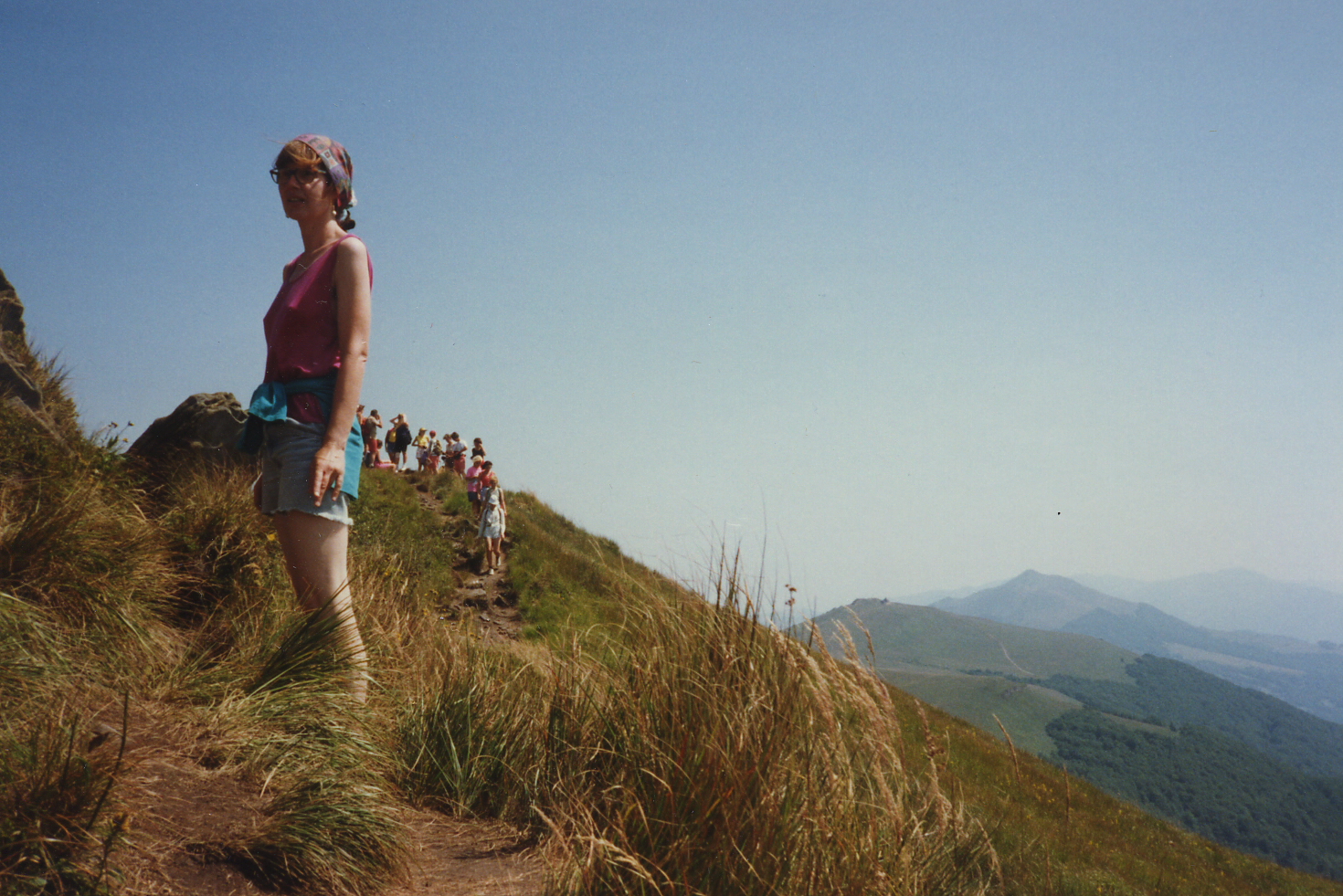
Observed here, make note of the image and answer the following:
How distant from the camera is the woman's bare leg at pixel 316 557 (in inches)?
115

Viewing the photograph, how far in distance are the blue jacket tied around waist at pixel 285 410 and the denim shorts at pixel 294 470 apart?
0.17 feet

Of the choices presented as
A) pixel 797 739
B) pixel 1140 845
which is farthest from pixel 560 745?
pixel 1140 845

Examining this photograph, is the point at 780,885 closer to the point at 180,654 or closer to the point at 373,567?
the point at 180,654

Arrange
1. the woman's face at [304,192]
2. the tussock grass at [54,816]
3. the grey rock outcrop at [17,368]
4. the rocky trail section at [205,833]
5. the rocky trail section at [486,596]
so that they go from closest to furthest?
the tussock grass at [54,816] < the rocky trail section at [205,833] < the woman's face at [304,192] < the grey rock outcrop at [17,368] < the rocky trail section at [486,596]

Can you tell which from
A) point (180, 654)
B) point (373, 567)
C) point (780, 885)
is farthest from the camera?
point (373, 567)

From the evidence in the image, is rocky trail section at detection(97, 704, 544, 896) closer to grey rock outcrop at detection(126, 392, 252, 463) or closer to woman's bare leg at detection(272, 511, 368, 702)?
woman's bare leg at detection(272, 511, 368, 702)

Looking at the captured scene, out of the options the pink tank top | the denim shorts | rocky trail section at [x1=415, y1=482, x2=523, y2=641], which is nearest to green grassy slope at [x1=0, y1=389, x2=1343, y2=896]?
the denim shorts

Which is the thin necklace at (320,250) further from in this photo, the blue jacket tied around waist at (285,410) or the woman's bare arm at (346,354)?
the blue jacket tied around waist at (285,410)

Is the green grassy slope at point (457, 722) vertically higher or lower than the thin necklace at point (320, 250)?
lower

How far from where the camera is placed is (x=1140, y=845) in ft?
63.7

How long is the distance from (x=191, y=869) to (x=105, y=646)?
5.20ft

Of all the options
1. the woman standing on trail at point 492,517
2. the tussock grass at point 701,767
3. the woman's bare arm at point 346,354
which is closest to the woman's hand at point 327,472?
the woman's bare arm at point 346,354

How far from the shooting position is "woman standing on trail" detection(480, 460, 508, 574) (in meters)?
13.7

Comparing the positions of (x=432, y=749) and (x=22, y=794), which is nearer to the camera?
(x=22, y=794)
